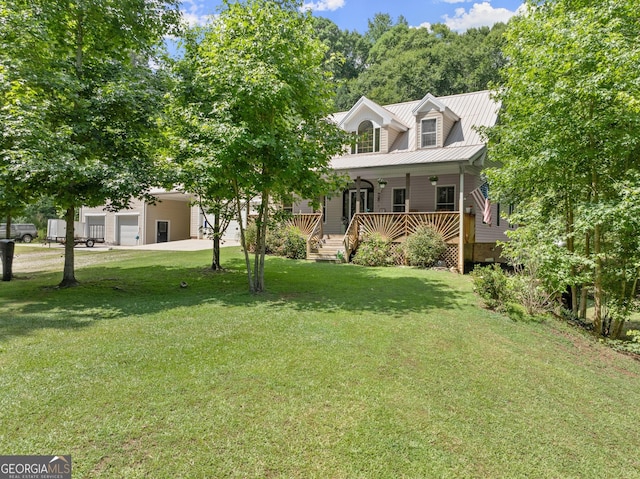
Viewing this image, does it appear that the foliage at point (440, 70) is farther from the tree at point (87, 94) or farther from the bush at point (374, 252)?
the tree at point (87, 94)

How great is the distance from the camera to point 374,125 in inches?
674

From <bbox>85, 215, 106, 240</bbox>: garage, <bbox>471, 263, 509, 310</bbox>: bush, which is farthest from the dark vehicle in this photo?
<bbox>471, 263, 509, 310</bbox>: bush

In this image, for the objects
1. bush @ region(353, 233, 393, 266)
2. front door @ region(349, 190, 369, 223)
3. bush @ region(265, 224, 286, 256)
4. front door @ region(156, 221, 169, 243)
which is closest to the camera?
bush @ region(353, 233, 393, 266)

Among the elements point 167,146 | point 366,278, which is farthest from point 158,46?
point 366,278

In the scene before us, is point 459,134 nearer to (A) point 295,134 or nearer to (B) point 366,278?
(B) point 366,278

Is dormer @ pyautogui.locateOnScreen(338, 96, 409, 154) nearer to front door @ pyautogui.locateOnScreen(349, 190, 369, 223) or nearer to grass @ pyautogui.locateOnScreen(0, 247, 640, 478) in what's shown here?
front door @ pyautogui.locateOnScreen(349, 190, 369, 223)

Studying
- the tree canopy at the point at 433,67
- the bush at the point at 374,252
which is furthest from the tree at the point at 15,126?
the tree canopy at the point at 433,67

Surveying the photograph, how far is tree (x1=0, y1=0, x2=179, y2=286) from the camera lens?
748 centimetres

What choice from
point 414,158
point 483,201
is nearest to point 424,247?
point 483,201

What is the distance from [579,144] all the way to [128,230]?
25.0 m

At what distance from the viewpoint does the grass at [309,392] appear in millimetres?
2883

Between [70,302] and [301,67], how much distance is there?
22.9 feet

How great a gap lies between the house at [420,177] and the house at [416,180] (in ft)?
0.12

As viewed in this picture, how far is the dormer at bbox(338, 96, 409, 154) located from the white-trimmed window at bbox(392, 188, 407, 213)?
6.38 feet
